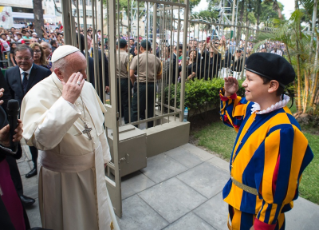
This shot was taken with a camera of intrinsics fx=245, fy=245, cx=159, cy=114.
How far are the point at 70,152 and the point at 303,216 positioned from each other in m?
2.80

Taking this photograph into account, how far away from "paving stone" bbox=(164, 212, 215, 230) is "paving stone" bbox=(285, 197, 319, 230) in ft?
3.13

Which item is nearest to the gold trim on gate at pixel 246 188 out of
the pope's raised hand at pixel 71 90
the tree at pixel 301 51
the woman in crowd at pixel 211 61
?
the pope's raised hand at pixel 71 90

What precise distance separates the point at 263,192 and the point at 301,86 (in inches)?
224

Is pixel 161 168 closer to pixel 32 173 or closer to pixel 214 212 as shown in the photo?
pixel 214 212

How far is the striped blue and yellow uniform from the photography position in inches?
53.6

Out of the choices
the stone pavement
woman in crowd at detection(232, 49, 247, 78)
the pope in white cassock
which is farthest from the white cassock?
woman in crowd at detection(232, 49, 247, 78)

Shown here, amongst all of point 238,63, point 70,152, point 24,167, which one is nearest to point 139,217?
point 70,152

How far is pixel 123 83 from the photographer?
5.30 metres

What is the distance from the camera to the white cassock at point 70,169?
5.89 ft

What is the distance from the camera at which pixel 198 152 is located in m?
4.57

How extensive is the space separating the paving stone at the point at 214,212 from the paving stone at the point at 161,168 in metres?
0.79

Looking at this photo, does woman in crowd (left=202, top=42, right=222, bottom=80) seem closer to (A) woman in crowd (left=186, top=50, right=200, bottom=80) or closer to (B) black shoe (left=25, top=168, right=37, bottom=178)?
(A) woman in crowd (left=186, top=50, right=200, bottom=80)

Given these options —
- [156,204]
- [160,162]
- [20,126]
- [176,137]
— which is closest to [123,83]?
[176,137]

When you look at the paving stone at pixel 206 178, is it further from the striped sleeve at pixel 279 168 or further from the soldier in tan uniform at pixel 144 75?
the striped sleeve at pixel 279 168
